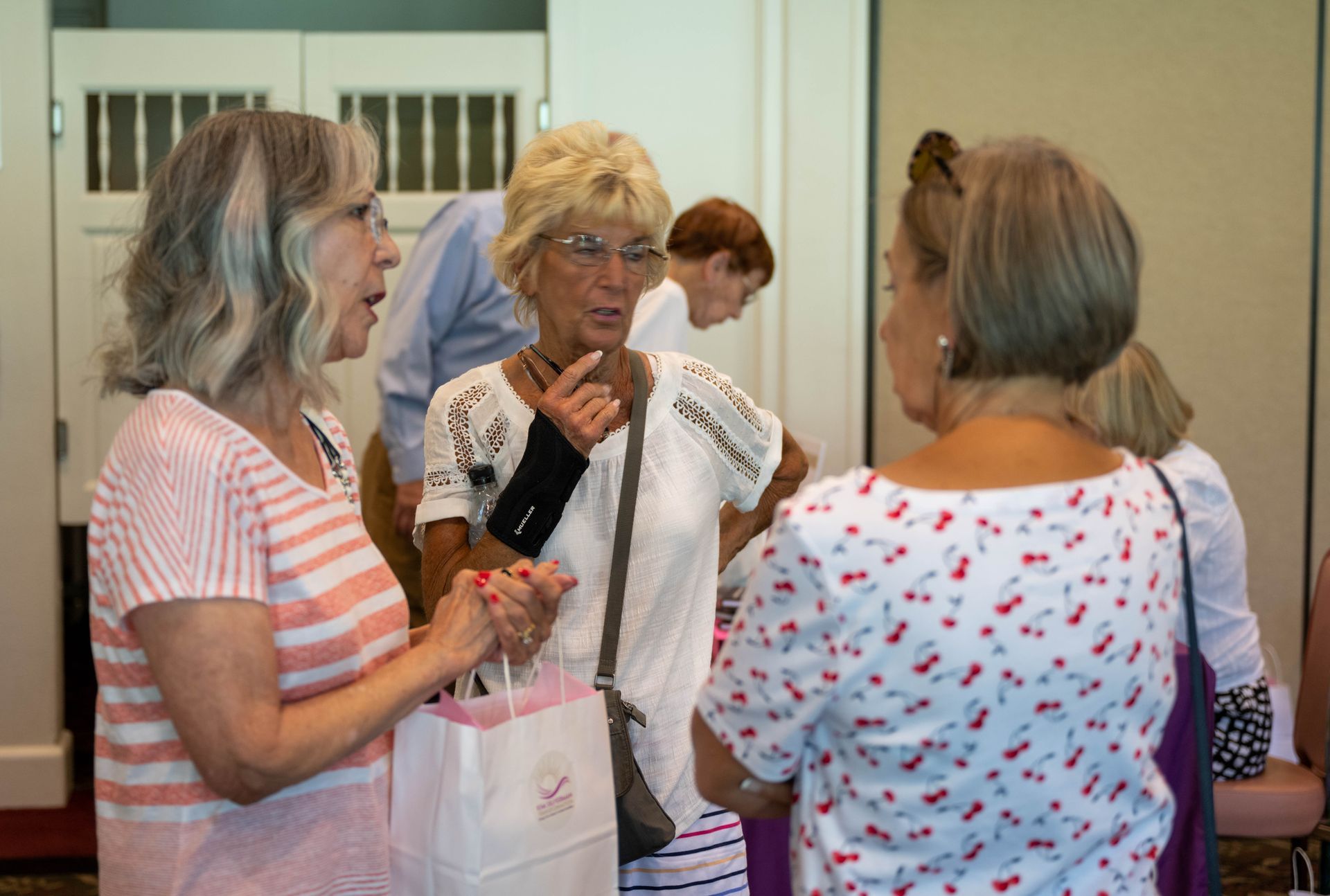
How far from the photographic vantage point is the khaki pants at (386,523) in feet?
10.9

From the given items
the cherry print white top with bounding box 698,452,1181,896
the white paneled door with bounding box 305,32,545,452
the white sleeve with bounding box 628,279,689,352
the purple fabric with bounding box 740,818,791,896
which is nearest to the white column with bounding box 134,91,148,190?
the white paneled door with bounding box 305,32,545,452

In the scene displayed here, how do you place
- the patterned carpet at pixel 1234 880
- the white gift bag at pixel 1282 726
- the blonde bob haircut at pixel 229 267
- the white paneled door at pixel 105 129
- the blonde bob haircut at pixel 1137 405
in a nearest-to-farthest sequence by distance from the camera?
1. the blonde bob haircut at pixel 229 267
2. the blonde bob haircut at pixel 1137 405
3. the white gift bag at pixel 1282 726
4. the patterned carpet at pixel 1234 880
5. the white paneled door at pixel 105 129

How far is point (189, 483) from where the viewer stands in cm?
119

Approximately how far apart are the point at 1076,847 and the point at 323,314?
94 centimetres

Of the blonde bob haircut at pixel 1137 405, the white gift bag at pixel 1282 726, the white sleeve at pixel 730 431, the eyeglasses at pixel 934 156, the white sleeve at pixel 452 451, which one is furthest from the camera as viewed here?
the white gift bag at pixel 1282 726

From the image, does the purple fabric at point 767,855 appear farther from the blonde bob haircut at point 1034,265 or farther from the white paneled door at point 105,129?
the white paneled door at point 105,129

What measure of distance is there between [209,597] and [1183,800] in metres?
2.14

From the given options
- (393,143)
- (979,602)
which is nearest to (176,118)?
(393,143)

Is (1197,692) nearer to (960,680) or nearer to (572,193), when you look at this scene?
(960,680)

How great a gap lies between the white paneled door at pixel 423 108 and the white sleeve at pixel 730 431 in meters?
2.11

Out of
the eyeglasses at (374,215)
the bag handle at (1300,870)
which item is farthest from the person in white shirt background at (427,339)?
the bag handle at (1300,870)

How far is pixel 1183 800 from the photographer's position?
2.53m

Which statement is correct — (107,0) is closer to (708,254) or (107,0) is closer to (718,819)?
(708,254)

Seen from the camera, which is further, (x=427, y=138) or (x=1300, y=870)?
(x=427, y=138)
